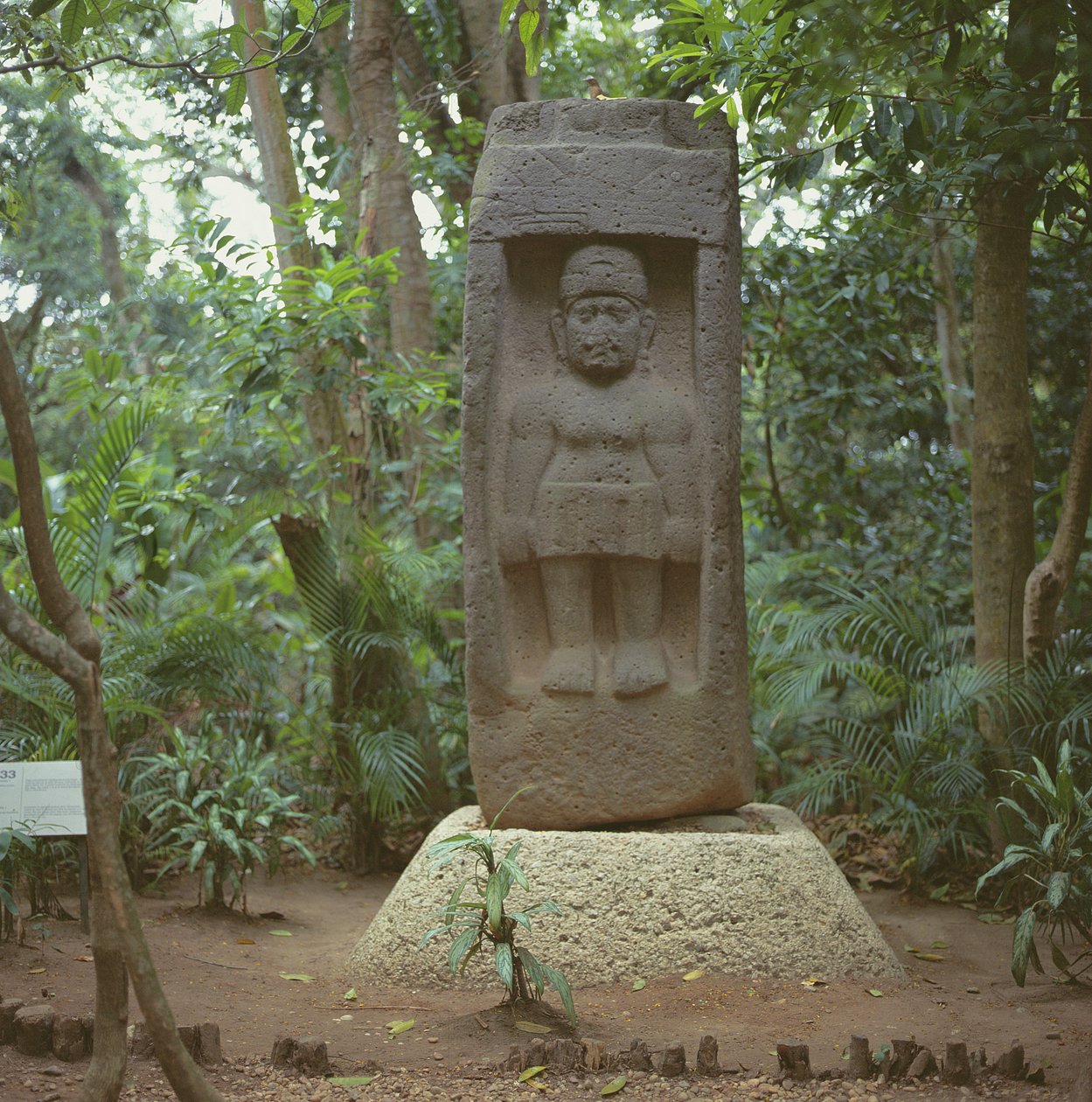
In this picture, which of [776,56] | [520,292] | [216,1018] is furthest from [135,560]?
[776,56]

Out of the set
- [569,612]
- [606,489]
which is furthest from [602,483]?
[569,612]

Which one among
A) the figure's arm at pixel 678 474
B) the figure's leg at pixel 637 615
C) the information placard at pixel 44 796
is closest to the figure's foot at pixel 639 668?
the figure's leg at pixel 637 615

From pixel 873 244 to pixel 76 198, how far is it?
27.1 ft

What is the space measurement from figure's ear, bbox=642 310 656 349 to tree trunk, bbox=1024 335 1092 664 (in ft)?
5.40

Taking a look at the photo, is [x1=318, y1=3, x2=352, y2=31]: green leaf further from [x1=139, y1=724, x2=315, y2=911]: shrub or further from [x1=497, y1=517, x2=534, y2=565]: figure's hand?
[x1=139, y1=724, x2=315, y2=911]: shrub

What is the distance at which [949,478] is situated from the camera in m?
7.30

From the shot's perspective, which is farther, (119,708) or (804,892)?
(119,708)

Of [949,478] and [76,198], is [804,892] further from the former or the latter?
[76,198]

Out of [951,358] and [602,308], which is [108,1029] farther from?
[951,358]

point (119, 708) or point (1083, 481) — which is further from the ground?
point (1083, 481)

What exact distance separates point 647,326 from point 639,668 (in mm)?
1207

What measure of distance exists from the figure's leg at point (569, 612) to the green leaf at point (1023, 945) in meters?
1.54

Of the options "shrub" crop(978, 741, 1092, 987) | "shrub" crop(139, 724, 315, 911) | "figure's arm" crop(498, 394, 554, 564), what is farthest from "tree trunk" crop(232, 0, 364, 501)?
"shrub" crop(978, 741, 1092, 987)

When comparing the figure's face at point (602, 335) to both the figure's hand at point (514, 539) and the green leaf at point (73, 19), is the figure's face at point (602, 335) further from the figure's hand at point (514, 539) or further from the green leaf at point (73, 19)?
the green leaf at point (73, 19)
